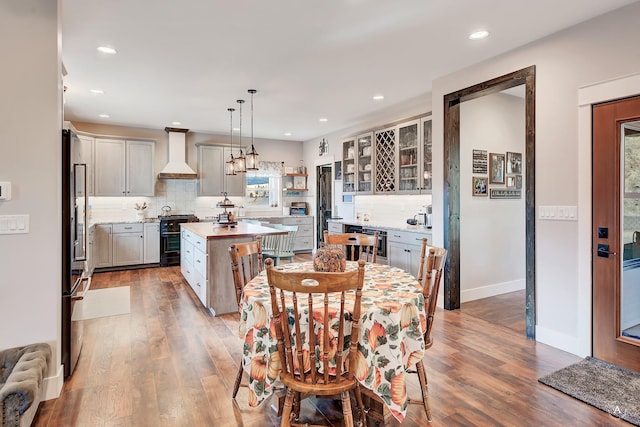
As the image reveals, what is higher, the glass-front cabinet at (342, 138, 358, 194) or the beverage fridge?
the glass-front cabinet at (342, 138, 358, 194)

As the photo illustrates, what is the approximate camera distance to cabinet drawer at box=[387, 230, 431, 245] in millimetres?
4574

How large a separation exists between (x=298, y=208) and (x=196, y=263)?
4.09 metres

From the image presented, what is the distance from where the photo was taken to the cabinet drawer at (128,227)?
6.33 meters

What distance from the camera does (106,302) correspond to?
4.46 metres

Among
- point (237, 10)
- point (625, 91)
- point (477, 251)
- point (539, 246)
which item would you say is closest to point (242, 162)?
point (237, 10)

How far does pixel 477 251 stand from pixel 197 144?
5.73 m

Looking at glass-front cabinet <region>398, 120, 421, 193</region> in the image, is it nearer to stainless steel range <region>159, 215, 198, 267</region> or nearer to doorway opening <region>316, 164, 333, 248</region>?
doorway opening <region>316, 164, 333, 248</region>

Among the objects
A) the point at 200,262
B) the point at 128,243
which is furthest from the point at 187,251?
the point at 128,243

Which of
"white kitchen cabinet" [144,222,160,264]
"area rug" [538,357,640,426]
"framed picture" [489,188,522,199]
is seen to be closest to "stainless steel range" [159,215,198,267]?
"white kitchen cabinet" [144,222,160,264]

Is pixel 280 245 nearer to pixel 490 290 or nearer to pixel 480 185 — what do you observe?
pixel 480 185

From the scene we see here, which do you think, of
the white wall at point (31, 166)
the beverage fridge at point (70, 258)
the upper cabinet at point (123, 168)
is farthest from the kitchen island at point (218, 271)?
the upper cabinet at point (123, 168)

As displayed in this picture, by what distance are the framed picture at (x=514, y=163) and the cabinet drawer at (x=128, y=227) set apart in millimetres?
6190

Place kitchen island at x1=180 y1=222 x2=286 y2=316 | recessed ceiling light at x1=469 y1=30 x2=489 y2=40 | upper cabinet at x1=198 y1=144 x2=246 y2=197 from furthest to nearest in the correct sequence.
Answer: upper cabinet at x1=198 y1=144 x2=246 y2=197 → kitchen island at x1=180 y1=222 x2=286 y2=316 → recessed ceiling light at x1=469 y1=30 x2=489 y2=40

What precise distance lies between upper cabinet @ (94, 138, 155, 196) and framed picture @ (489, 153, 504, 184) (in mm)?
5997
